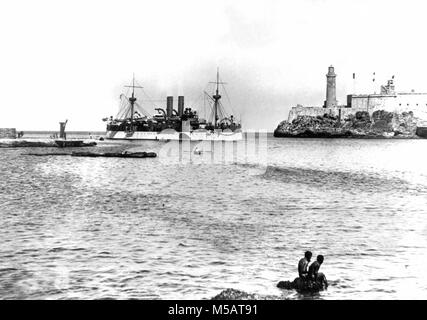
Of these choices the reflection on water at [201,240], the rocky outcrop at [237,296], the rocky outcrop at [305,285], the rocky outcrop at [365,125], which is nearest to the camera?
the rocky outcrop at [237,296]

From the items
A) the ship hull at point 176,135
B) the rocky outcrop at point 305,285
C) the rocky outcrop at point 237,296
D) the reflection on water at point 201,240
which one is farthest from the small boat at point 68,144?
the rocky outcrop at point 237,296

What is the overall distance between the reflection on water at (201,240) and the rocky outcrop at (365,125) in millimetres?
147432

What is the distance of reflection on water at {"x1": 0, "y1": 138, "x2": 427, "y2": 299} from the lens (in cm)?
1323

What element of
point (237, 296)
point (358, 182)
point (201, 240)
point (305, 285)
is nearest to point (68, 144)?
point (358, 182)

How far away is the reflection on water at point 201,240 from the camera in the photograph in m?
13.2

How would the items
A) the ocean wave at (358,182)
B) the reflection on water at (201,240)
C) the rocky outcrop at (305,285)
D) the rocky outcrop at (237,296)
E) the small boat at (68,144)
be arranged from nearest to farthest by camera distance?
the rocky outcrop at (237,296) < the rocky outcrop at (305,285) < the reflection on water at (201,240) < the ocean wave at (358,182) < the small boat at (68,144)

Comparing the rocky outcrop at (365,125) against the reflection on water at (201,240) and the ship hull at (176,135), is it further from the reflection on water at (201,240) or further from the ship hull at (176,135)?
the reflection on water at (201,240)

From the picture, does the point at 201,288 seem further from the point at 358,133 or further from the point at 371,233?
the point at 358,133

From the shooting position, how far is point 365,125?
183625 mm

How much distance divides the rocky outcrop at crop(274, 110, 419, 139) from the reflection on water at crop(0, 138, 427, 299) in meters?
147

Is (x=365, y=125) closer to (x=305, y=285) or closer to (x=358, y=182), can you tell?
(x=358, y=182)

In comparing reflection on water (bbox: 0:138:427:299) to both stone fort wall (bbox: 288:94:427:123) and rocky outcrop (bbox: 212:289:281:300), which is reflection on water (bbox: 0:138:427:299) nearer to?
rocky outcrop (bbox: 212:289:281:300)

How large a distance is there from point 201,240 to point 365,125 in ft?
575
